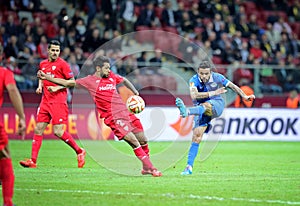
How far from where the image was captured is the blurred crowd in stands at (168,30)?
1035 inches

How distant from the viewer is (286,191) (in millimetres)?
11672

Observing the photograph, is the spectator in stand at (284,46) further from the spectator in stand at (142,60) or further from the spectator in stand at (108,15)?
the spectator in stand at (108,15)

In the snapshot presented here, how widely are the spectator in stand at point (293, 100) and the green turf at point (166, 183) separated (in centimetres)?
809

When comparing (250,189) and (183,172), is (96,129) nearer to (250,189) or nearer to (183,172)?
(183,172)

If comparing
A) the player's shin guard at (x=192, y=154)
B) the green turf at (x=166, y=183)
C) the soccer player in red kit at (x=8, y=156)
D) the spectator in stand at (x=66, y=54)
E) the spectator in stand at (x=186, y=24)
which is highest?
the spectator in stand at (x=186, y=24)

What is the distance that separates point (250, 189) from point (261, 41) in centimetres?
2033

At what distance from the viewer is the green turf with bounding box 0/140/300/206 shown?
1048 centimetres

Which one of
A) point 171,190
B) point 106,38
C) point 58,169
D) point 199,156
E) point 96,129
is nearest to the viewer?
point 171,190

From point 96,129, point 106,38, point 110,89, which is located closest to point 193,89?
point 110,89

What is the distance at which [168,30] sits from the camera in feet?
99.0

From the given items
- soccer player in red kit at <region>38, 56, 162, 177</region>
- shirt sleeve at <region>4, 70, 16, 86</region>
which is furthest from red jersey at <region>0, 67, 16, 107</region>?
soccer player in red kit at <region>38, 56, 162, 177</region>

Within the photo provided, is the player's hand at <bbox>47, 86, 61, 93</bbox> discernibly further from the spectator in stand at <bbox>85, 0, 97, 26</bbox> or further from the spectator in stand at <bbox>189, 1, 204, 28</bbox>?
the spectator in stand at <bbox>189, 1, 204, 28</bbox>

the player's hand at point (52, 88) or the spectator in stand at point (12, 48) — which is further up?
the spectator in stand at point (12, 48)

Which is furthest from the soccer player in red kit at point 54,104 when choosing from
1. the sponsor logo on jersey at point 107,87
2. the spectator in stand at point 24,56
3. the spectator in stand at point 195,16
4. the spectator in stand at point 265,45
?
the spectator in stand at point 265,45
